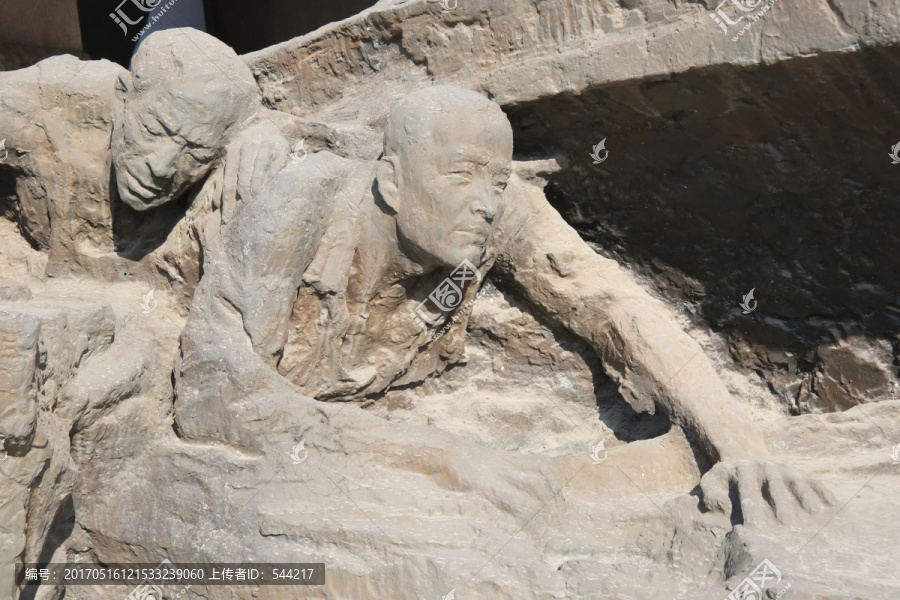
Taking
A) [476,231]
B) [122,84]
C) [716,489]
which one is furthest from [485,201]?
[122,84]

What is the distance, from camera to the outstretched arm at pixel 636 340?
2516 mm

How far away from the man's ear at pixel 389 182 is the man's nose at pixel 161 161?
2.37ft

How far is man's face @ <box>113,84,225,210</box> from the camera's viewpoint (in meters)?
3.16

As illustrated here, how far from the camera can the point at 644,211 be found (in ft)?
11.8

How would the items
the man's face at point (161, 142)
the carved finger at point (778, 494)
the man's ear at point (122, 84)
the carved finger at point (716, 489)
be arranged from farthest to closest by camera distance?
the man's ear at point (122, 84) < the man's face at point (161, 142) < the carved finger at point (716, 489) < the carved finger at point (778, 494)

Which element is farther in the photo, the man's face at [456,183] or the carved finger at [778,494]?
the man's face at [456,183]

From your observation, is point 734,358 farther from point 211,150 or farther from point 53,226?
point 53,226

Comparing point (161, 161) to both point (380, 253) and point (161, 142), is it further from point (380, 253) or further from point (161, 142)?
point (380, 253)

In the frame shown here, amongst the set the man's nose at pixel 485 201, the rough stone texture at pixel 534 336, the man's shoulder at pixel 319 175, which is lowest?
the rough stone texture at pixel 534 336

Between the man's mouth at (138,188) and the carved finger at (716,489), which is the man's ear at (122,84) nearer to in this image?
the man's mouth at (138,188)

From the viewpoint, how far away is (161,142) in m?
3.17

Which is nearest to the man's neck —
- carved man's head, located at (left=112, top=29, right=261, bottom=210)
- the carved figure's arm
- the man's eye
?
the carved figure's arm

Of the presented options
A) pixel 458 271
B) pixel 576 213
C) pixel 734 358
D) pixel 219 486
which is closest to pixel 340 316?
pixel 458 271

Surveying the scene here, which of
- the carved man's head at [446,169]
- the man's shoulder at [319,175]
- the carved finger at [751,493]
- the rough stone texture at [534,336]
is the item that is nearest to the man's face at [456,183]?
the carved man's head at [446,169]
